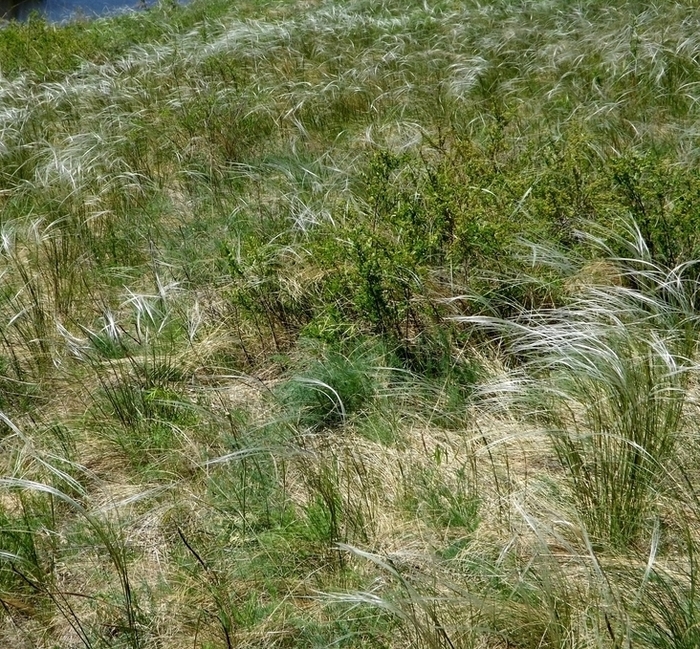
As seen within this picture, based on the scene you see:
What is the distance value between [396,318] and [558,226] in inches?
30.8

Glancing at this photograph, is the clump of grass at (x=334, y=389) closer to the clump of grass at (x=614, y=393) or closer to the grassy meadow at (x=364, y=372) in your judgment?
the grassy meadow at (x=364, y=372)

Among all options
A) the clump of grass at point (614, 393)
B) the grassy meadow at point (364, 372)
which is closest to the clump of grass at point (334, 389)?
the grassy meadow at point (364, 372)

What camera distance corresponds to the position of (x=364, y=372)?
7.72 ft

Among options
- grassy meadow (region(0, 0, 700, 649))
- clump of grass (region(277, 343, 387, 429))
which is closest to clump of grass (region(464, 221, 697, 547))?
grassy meadow (region(0, 0, 700, 649))

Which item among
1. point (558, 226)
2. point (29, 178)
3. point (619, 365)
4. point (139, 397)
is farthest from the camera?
point (29, 178)

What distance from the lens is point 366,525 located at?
184cm

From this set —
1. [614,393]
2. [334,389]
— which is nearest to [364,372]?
[334,389]

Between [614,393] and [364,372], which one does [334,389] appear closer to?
[364,372]

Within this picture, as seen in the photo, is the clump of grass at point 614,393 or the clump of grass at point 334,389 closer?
the clump of grass at point 614,393

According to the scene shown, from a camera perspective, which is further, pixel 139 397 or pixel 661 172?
pixel 661 172

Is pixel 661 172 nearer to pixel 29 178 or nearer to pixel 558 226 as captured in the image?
pixel 558 226

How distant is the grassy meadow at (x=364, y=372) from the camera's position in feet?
5.35

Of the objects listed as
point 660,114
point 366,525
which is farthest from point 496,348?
point 660,114

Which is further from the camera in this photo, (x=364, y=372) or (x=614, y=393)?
(x=364, y=372)
